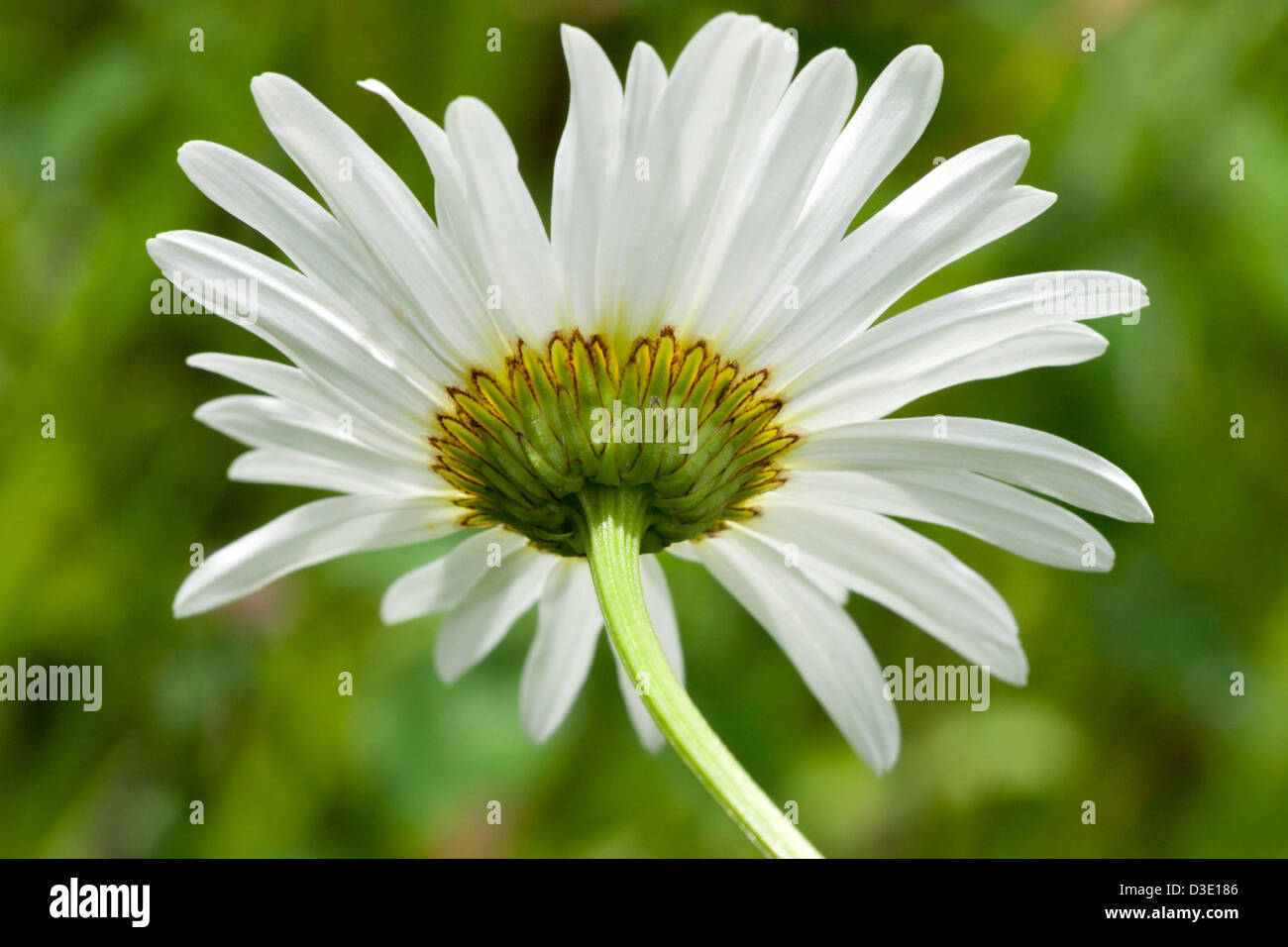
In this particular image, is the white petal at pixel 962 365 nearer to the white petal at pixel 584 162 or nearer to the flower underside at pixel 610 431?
the flower underside at pixel 610 431

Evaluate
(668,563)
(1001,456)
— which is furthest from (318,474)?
(668,563)

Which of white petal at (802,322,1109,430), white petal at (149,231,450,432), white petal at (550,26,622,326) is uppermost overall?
white petal at (550,26,622,326)

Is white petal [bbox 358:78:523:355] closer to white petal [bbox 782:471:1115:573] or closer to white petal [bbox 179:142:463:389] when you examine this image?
white petal [bbox 179:142:463:389]

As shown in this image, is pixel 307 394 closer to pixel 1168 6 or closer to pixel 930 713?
pixel 930 713

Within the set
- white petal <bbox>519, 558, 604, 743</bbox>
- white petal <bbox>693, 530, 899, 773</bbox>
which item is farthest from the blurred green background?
white petal <bbox>693, 530, 899, 773</bbox>

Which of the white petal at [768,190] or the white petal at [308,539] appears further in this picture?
the white petal at [308,539]

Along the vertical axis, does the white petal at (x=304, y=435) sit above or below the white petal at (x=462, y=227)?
below

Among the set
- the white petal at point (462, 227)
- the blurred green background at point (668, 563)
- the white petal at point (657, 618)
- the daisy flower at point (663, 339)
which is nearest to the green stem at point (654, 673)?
the daisy flower at point (663, 339)
